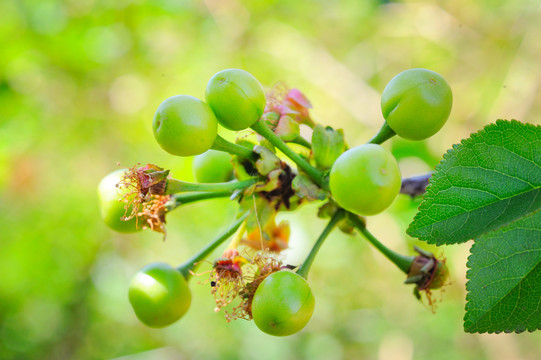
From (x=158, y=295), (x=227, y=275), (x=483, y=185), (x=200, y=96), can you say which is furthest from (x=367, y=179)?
(x=200, y=96)

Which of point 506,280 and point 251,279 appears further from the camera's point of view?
point 251,279

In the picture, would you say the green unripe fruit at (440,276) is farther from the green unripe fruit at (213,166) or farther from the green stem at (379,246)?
the green unripe fruit at (213,166)

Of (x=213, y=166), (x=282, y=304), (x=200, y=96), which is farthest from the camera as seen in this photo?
(x=200, y=96)

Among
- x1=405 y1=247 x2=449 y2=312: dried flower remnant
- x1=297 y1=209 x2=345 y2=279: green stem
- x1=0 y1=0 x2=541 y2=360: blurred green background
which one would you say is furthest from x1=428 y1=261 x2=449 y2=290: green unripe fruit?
x1=0 y1=0 x2=541 y2=360: blurred green background

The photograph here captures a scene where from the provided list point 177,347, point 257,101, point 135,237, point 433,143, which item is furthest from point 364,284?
point 257,101

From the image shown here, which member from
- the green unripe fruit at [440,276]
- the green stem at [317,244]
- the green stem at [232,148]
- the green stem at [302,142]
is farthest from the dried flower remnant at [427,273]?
the green stem at [232,148]

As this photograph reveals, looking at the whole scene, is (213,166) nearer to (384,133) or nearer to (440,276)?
(384,133)
